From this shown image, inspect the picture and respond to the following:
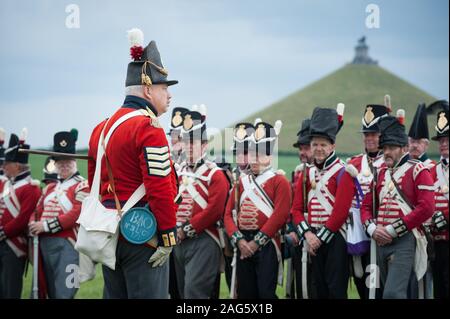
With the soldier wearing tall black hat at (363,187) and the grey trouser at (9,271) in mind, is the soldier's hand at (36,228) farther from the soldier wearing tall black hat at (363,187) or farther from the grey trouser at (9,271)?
the soldier wearing tall black hat at (363,187)

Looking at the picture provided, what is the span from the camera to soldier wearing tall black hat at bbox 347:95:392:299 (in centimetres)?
752

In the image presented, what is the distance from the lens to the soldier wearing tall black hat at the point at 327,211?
294 inches

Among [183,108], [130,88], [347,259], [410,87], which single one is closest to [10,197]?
[183,108]

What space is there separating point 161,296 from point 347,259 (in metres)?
2.96

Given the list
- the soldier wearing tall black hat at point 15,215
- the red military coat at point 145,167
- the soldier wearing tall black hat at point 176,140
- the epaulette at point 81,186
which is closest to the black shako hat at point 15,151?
the soldier wearing tall black hat at point 15,215

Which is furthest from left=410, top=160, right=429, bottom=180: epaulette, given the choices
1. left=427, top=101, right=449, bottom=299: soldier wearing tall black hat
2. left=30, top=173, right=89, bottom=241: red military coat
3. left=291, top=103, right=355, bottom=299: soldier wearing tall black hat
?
left=30, top=173, right=89, bottom=241: red military coat

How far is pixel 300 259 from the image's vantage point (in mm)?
8125

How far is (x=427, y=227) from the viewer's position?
7.85 meters

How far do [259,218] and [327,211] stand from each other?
28.3 inches

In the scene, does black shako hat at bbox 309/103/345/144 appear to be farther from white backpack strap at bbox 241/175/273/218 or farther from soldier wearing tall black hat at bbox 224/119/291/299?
white backpack strap at bbox 241/175/273/218

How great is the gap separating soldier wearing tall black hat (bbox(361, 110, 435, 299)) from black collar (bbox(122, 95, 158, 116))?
3.03m

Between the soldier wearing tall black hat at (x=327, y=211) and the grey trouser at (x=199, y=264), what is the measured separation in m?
1.15

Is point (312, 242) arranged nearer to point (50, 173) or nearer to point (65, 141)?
point (65, 141)
